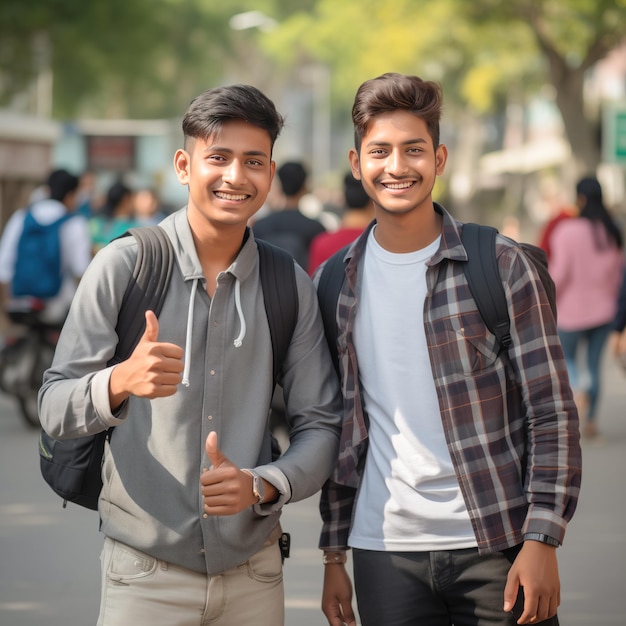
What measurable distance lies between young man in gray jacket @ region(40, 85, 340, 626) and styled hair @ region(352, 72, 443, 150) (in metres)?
0.27

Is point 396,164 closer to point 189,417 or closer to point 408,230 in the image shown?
point 408,230

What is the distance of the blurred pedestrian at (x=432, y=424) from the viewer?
3303 millimetres

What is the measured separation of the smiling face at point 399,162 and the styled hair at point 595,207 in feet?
23.7

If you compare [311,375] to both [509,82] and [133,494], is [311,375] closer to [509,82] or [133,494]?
[133,494]

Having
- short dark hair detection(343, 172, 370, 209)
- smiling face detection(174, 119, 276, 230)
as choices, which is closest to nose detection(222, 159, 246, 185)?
smiling face detection(174, 119, 276, 230)

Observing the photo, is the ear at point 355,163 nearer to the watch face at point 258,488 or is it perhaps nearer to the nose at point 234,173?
the nose at point 234,173

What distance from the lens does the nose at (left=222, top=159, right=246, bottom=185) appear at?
10.8 feet

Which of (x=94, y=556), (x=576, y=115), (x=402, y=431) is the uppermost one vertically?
(x=576, y=115)

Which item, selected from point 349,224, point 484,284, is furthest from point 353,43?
point 484,284

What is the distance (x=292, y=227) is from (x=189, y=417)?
6.03 metres

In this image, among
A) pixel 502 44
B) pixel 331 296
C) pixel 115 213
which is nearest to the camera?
pixel 331 296

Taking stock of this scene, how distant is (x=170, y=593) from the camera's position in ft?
10.6

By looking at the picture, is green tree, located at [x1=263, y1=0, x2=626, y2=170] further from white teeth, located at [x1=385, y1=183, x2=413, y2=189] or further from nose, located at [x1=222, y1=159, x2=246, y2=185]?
nose, located at [x1=222, y1=159, x2=246, y2=185]

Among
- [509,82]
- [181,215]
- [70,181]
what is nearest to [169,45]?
[509,82]
